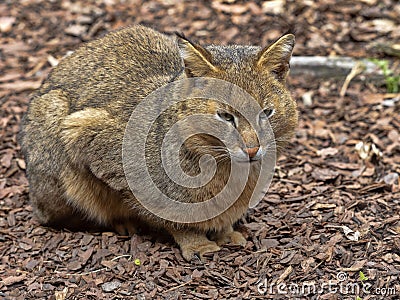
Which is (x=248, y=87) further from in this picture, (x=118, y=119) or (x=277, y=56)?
(x=118, y=119)

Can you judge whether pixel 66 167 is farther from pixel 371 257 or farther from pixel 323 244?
pixel 371 257

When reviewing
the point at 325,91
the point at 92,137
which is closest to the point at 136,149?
the point at 92,137

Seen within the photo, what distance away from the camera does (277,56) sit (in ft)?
17.5

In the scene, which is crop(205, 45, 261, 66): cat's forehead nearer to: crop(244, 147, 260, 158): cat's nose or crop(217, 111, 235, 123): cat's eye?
crop(217, 111, 235, 123): cat's eye

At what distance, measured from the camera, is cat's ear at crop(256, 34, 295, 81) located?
5.25m

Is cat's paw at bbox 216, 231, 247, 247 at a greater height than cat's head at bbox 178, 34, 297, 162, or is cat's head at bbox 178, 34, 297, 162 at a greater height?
cat's head at bbox 178, 34, 297, 162

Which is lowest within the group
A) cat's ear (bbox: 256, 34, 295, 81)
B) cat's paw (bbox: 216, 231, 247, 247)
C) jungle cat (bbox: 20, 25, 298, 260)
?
cat's paw (bbox: 216, 231, 247, 247)

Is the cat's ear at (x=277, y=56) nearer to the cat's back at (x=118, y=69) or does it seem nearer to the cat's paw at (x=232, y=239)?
the cat's back at (x=118, y=69)

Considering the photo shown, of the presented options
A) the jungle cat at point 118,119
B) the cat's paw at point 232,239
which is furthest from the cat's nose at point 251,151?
the cat's paw at point 232,239

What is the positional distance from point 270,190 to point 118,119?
1.76m

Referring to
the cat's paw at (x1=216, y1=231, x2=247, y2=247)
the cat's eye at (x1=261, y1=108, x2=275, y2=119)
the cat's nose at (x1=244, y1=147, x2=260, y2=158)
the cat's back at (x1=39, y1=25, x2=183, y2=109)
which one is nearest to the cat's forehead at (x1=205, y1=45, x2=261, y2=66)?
the cat's eye at (x1=261, y1=108, x2=275, y2=119)

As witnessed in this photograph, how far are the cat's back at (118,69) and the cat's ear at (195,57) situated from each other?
0.55m

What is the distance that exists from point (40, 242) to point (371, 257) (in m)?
2.93

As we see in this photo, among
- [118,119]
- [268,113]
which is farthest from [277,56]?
[118,119]
